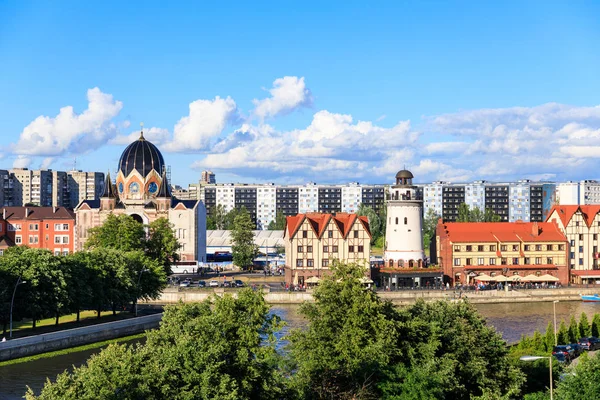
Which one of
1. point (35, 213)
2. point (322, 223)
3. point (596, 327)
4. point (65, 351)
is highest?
point (35, 213)

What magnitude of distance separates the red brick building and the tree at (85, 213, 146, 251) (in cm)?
2446

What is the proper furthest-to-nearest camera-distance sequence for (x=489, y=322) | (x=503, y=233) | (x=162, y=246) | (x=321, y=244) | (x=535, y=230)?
1. (x=535, y=230)
2. (x=503, y=233)
3. (x=162, y=246)
4. (x=321, y=244)
5. (x=489, y=322)

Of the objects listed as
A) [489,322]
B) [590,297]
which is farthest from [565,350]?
[590,297]

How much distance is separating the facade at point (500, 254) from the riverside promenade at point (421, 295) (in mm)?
5988

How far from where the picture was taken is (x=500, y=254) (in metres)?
111

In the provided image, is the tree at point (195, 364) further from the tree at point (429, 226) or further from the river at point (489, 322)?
the tree at point (429, 226)

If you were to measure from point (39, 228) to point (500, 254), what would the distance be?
6751 centimetres

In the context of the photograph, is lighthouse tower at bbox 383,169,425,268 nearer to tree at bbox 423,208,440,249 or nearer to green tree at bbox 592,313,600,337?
green tree at bbox 592,313,600,337

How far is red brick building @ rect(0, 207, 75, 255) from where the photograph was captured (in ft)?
432

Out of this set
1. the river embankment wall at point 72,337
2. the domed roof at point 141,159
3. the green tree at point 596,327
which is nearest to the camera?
the river embankment wall at point 72,337

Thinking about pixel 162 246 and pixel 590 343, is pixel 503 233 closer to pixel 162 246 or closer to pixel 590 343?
pixel 162 246

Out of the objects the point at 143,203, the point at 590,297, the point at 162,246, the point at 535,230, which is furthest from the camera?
the point at 143,203

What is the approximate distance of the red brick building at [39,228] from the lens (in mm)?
131625

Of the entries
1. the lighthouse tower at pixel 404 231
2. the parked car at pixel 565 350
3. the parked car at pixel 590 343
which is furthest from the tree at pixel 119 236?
the parked car at pixel 565 350
